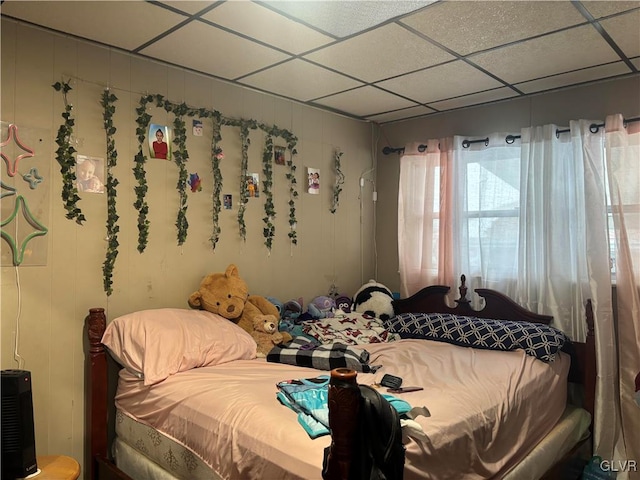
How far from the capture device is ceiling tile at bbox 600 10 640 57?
86.7 inches

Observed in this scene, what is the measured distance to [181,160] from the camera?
289cm

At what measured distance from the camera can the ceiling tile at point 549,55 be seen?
2424 millimetres

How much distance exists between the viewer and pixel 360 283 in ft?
13.8

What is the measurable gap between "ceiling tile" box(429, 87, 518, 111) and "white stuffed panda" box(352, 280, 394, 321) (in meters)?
1.49

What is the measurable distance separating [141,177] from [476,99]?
2.39m

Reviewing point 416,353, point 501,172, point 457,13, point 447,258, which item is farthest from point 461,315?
point 457,13

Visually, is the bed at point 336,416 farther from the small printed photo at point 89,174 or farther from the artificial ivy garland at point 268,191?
the artificial ivy garland at point 268,191

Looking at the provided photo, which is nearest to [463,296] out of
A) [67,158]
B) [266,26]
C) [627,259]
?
[627,259]

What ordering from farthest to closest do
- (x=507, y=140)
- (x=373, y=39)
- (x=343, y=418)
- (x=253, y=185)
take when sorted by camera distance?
1. (x=507, y=140)
2. (x=253, y=185)
3. (x=373, y=39)
4. (x=343, y=418)

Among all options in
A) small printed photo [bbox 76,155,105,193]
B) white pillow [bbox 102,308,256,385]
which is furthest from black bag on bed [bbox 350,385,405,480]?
small printed photo [bbox 76,155,105,193]

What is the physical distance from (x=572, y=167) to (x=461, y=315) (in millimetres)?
1259

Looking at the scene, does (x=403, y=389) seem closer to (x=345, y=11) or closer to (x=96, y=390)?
(x=96, y=390)

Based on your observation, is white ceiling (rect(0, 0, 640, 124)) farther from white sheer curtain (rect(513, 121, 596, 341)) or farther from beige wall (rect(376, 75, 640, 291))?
white sheer curtain (rect(513, 121, 596, 341))

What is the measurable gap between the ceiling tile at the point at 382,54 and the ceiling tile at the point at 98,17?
84 cm
